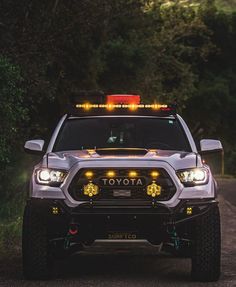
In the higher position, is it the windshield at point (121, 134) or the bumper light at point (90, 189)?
the windshield at point (121, 134)

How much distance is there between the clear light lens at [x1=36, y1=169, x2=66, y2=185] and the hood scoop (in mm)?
556

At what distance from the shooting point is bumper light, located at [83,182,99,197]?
30.7ft

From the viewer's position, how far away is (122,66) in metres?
30.8

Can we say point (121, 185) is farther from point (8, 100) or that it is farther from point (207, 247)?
point (8, 100)

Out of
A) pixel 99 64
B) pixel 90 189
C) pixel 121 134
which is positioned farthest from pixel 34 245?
pixel 99 64

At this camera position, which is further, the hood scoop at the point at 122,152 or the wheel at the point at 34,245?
the hood scoop at the point at 122,152

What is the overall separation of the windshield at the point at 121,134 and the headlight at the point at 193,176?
39.6 inches

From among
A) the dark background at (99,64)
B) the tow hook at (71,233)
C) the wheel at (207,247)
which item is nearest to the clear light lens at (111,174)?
the tow hook at (71,233)

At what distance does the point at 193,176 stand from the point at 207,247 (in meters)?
0.73

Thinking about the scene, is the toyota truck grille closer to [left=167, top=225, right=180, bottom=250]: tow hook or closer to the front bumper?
the front bumper

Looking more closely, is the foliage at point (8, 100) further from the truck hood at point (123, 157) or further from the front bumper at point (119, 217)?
the front bumper at point (119, 217)

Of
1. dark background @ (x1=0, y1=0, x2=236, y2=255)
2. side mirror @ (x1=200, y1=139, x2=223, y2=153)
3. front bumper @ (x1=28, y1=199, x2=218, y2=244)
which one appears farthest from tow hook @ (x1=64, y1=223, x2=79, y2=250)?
dark background @ (x1=0, y1=0, x2=236, y2=255)

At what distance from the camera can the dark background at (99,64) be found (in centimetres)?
1738

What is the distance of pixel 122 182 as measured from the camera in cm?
939
